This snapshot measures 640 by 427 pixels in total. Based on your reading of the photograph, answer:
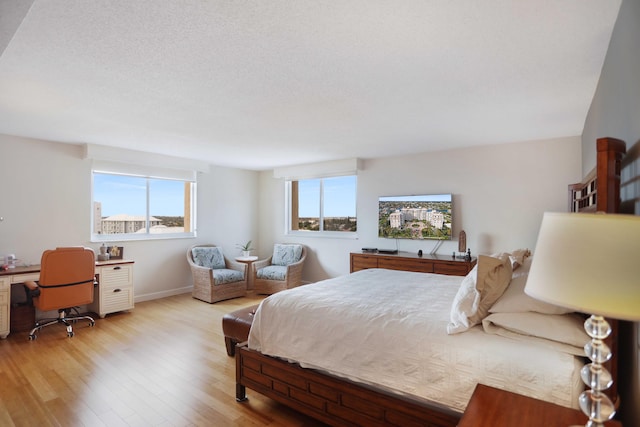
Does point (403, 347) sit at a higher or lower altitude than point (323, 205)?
lower

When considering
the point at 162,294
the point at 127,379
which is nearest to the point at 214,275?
the point at 162,294

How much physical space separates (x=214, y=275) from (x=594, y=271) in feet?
17.1

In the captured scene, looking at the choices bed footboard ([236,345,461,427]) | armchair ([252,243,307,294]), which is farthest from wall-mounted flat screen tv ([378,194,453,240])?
bed footboard ([236,345,461,427])

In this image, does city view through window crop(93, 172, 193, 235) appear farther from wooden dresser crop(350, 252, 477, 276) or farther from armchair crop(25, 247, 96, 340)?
wooden dresser crop(350, 252, 477, 276)

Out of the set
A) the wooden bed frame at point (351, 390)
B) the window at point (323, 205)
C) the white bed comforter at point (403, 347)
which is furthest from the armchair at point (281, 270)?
the wooden bed frame at point (351, 390)

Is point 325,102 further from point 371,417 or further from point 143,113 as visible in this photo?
point 371,417

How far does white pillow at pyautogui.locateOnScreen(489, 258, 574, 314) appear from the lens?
1668mm

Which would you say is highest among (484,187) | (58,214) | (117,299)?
(484,187)

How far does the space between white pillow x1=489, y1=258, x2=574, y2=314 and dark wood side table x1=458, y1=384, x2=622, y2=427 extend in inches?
20.0

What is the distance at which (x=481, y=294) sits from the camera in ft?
6.08

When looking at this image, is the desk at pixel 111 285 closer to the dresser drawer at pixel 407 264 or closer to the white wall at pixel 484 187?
the white wall at pixel 484 187

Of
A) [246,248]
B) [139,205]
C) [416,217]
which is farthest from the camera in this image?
[246,248]

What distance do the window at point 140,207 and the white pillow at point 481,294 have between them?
519cm

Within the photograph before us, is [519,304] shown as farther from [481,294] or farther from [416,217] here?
[416,217]
